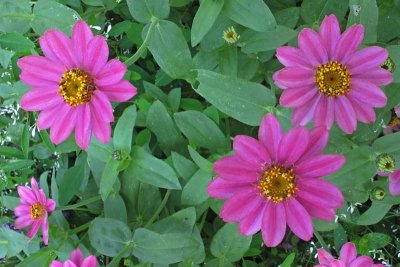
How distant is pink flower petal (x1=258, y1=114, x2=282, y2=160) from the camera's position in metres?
0.91

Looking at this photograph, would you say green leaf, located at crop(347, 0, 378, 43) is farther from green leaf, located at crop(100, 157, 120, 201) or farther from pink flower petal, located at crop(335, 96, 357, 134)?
green leaf, located at crop(100, 157, 120, 201)

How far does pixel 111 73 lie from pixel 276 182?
370 mm

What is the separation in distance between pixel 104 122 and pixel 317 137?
1.31ft

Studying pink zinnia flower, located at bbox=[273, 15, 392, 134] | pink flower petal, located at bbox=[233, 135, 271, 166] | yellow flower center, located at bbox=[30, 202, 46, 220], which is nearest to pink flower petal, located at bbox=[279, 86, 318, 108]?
pink zinnia flower, located at bbox=[273, 15, 392, 134]

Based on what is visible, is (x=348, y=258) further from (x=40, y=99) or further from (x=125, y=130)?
(x=40, y=99)

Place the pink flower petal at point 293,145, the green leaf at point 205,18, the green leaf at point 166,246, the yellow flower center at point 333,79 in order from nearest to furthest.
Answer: the pink flower petal at point 293,145 → the yellow flower center at point 333,79 → the green leaf at point 205,18 → the green leaf at point 166,246

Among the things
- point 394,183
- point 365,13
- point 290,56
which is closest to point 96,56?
point 290,56

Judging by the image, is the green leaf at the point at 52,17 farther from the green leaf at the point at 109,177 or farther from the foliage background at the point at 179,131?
the green leaf at the point at 109,177

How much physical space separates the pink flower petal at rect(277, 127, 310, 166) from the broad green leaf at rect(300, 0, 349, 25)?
471mm

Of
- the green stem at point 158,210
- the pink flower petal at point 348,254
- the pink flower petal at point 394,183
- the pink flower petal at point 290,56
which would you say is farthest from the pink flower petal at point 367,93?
the green stem at point 158,210

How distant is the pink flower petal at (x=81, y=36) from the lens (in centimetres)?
97

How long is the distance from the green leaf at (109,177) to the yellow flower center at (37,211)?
21 cm

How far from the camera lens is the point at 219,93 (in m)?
1.11

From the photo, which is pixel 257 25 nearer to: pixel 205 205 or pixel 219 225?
pixel 205 205
